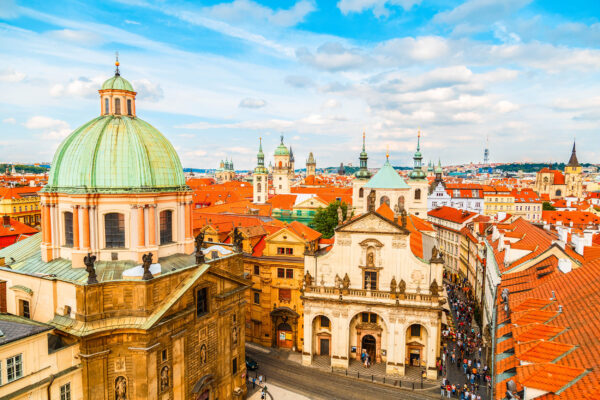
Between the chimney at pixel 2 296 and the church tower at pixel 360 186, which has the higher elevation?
the church tower at pixel 360 186

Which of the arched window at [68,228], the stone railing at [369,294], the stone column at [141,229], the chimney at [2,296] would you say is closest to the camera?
the chimney at [2,296]

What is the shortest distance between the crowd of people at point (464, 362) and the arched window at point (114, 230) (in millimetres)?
30582

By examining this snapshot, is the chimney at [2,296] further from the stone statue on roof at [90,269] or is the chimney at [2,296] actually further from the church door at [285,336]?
the church door at [285,336]

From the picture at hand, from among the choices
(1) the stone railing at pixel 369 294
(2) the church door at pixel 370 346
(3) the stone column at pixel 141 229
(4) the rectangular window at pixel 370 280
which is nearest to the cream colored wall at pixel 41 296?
(3) the stone column at pixel 141 229

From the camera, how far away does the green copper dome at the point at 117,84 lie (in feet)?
102

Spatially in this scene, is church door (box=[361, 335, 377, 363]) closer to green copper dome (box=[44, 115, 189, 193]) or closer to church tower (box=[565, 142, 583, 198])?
green copper dome (box=[44, 115, 189, 193])

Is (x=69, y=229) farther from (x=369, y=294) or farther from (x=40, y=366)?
(x=369, y=294)

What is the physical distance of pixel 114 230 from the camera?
28797mm

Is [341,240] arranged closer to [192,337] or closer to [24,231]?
[192,337]

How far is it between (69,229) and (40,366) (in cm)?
1039

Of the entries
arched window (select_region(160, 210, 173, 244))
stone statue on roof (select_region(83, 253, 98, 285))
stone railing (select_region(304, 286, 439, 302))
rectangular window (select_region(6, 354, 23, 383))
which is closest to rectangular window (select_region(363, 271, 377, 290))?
stone railing (select_region(304, 286, 439, 302))

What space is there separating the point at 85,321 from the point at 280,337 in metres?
25.6

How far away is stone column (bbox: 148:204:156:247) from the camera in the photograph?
2880 centimetres

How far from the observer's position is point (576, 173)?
164375 mm
